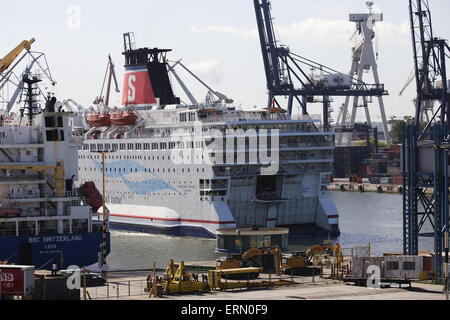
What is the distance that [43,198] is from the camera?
42.6m

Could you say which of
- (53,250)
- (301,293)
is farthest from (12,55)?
(301,293)

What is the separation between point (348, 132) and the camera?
13000cm

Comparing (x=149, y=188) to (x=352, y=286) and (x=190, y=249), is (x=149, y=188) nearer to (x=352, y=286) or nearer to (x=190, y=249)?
(x=190, y=249)

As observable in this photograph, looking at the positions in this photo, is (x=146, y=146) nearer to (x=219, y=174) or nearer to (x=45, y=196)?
(x=219, y=174)

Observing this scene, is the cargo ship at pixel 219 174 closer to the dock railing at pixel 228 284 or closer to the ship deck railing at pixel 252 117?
the ship deck railing at pixel 252 117

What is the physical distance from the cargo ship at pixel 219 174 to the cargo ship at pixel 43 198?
13863 mm

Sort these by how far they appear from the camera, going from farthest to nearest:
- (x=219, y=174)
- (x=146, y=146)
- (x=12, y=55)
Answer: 1. (x=146, y=146)
2. (x=219, y=174)
3. (x=12, y=55)

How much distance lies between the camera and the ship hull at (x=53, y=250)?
4097 centimetres

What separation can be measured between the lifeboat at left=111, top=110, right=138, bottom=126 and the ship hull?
922 inches

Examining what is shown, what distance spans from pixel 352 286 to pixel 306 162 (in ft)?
77.0

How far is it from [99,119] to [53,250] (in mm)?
27348

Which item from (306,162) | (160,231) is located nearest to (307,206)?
(306,162)

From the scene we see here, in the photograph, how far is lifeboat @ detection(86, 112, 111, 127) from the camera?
224 feet

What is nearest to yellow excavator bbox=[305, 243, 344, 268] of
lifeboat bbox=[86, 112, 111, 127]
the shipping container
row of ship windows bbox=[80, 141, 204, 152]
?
the shipping container
